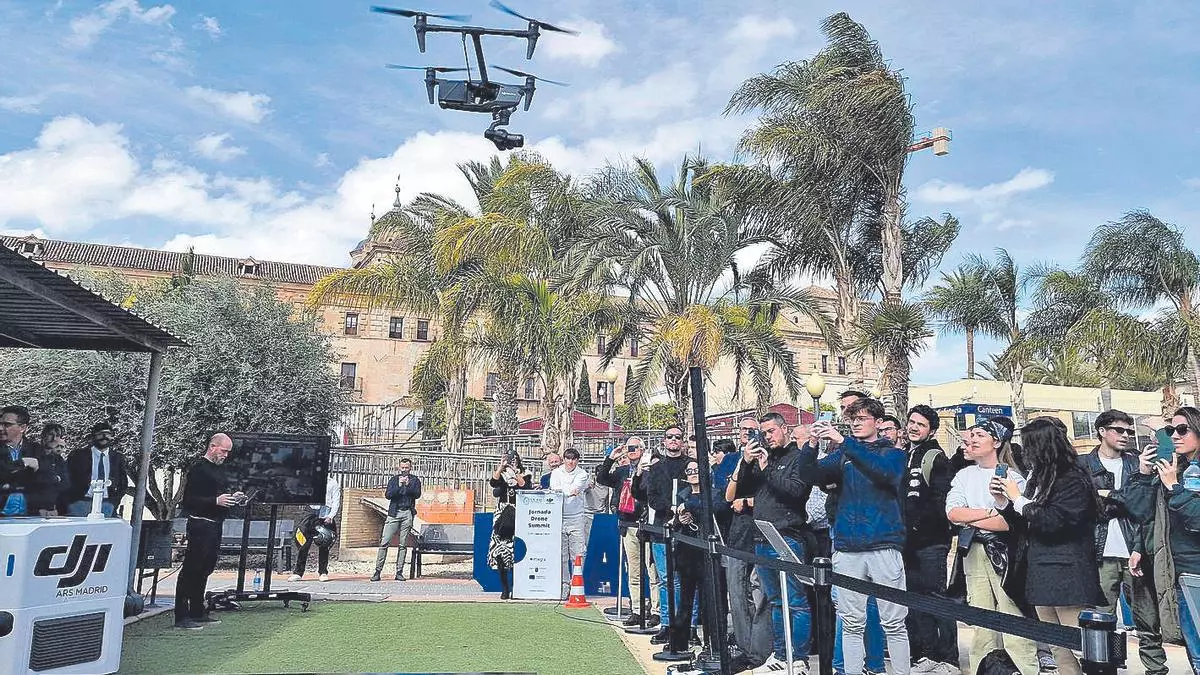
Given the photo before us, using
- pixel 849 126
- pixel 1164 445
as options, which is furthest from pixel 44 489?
pixel 849 126

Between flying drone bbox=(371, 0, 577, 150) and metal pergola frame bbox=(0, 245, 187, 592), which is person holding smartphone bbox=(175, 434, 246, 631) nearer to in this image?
metal pergola frame bbox=(0, 245, 187, 592)

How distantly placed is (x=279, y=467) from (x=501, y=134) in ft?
17.8

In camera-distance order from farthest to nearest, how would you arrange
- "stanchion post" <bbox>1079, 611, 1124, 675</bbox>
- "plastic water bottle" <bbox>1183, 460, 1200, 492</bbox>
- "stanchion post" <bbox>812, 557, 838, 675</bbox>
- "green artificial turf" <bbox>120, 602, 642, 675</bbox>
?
"green artificial turf" <bbox>120, 602, 642, 675</bbox> → "plastic water bottle" <bbox>1183, 460, 1200, 492</bbox> → "stanchion post" <bbox>812, 557, 838, 675</bbox> → "stanchion post" <bbox>1079, 611, 1124, 675</bbox>

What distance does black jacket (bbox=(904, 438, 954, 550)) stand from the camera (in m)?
6.42

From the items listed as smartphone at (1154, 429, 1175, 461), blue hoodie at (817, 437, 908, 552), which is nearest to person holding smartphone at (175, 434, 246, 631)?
blue hoodie at (817, 437, 908, 552)

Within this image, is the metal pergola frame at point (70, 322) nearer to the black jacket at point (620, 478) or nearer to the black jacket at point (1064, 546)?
the black jacket at point (620, 478)

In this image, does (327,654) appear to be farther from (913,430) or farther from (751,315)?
(751,315)

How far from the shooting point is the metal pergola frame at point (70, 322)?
6818 mm

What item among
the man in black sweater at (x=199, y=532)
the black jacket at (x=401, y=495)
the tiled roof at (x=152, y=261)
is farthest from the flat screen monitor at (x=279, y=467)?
the tiled roof at (x=152, y=261)

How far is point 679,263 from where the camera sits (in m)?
18.3

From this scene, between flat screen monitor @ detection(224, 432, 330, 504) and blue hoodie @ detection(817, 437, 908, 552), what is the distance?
6949 millimetres

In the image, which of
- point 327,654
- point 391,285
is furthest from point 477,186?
point 327,654

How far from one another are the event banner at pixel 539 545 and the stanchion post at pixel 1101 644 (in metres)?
9.32

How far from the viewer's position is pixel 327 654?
790cm
